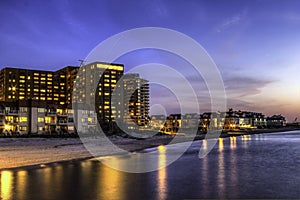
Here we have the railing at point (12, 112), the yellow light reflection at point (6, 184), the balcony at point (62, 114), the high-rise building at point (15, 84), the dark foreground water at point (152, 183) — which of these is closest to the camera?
the yellow light reflection at point (6, 184)

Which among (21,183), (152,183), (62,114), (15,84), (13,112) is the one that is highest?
(15,84)

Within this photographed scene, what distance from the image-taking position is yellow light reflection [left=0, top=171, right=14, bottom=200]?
45.4ft

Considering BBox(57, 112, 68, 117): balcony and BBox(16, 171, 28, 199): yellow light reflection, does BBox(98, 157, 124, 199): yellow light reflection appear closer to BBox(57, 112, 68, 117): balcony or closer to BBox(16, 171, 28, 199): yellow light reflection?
BBox(16, 171, 28, 199): yellow light reflection

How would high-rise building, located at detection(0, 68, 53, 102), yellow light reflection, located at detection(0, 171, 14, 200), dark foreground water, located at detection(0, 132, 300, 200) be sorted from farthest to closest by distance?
high-rise building, located at detection(0, 68, 53, 102) → dark foreground water, located at detection(0, 132, 300, 200) → yellow light reflection, located at detection(0, 171, 14, 200)

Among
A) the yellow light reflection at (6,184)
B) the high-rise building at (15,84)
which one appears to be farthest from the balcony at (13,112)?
the high-rise building at (15,84)

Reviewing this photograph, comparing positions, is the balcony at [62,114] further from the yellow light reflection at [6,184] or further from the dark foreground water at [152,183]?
the yellow light reflection at [6,184]

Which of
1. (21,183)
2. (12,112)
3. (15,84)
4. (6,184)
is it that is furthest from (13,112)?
(15,84)

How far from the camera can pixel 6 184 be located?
16578mm

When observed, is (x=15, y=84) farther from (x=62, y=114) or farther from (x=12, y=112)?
(x=12, y=112)

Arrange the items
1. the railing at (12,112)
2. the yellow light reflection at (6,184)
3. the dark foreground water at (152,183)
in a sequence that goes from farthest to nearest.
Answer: the railing at (12,112)
the dark foreground water at (152,183)
the yellow light reflection at (6,184)

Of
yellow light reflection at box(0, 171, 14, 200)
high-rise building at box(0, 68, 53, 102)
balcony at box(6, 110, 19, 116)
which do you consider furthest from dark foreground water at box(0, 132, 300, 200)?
high-rise building at box(0, 68, 53, 102)

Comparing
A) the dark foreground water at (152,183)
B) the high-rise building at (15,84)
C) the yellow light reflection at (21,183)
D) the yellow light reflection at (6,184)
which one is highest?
the high-rise building at (15,84)

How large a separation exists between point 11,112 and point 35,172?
56.9 meters

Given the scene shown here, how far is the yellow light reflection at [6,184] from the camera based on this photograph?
13829 mm
